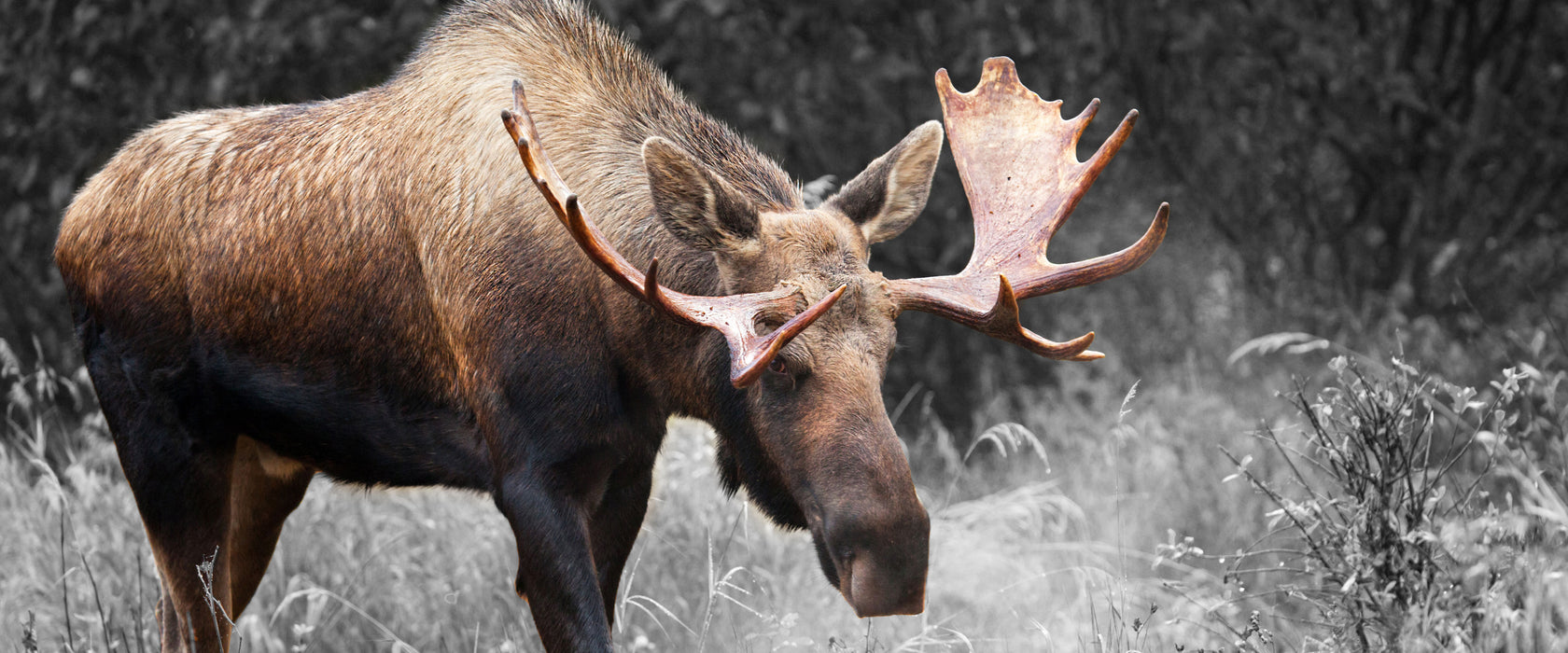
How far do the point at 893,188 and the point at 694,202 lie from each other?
493 millimetres

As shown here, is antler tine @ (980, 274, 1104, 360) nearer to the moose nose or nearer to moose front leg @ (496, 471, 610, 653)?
the moose nose

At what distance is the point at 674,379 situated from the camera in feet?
9.46

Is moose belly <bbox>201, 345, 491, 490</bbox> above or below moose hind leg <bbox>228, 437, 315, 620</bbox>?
above

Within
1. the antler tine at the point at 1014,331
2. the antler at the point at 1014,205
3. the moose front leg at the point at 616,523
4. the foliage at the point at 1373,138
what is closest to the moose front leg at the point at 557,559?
the moose front leg at the point at 616,523

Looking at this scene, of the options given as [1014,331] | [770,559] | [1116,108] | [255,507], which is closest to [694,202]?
[1014,331]

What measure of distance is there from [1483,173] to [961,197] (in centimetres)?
218

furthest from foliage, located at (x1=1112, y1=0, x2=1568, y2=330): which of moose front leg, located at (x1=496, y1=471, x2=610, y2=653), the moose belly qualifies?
moose front leg, located at (x1=496, y1=471, x2=610, y2=653)

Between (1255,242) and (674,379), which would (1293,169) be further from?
(674,379)

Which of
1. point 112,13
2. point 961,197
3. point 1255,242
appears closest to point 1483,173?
point 1255,242

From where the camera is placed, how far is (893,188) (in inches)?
120

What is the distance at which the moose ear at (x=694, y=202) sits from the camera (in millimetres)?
2732

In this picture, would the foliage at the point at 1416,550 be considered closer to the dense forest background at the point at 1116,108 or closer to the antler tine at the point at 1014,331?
the antler tine at the point at 1014,331

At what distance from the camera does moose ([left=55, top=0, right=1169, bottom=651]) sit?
8.59 feet

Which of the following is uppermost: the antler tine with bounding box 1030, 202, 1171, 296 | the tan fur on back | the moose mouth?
the antler tine with bounding box 1030, 202, 1171, 296
